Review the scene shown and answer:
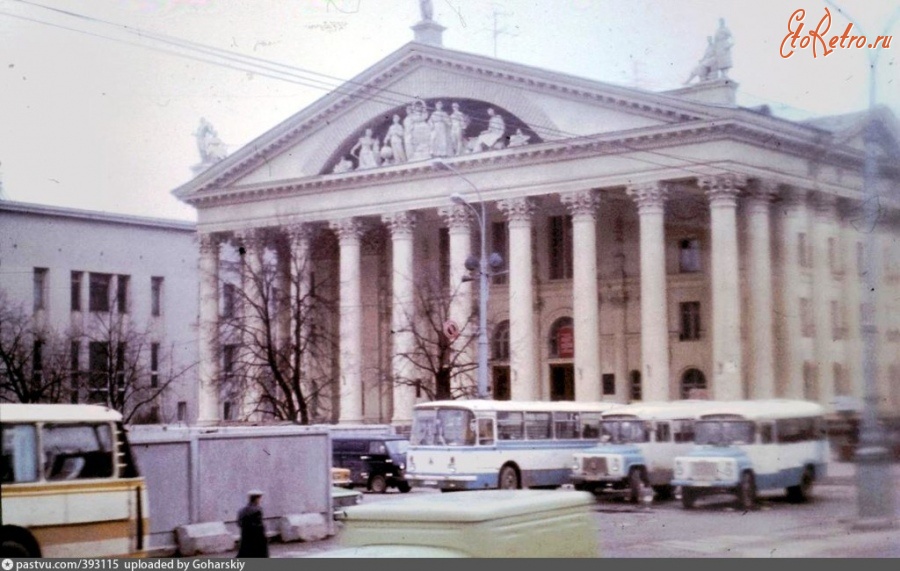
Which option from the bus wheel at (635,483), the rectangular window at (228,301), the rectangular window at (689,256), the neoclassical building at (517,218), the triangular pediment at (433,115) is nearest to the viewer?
the bus wheel at (635,483)

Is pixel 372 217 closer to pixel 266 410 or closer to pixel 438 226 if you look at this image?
pixel 438 226

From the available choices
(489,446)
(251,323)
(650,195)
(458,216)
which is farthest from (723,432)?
(251,323)

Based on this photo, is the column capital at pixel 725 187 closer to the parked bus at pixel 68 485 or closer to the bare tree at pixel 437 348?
the bare tree at pixel 437 348

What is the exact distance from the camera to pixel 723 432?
82.1 ft

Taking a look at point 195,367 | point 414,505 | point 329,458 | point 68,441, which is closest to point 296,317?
point 195,367

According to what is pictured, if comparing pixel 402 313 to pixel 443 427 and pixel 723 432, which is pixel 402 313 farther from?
pixel 723 432

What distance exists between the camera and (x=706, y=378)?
119ft

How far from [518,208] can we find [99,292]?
49.2 feet

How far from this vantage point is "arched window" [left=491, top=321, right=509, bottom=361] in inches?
1789

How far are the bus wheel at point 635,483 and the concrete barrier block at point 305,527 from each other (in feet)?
26.5

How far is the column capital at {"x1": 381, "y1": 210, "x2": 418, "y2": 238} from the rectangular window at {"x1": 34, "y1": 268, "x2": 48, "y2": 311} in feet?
53.9

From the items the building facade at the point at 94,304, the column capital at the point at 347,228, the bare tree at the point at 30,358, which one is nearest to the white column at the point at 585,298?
the column capital at the point at 347,228

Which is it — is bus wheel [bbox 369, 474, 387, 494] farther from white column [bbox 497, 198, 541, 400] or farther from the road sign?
white column [bbox 497, 198, 541, 400]

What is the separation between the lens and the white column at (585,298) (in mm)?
43312
